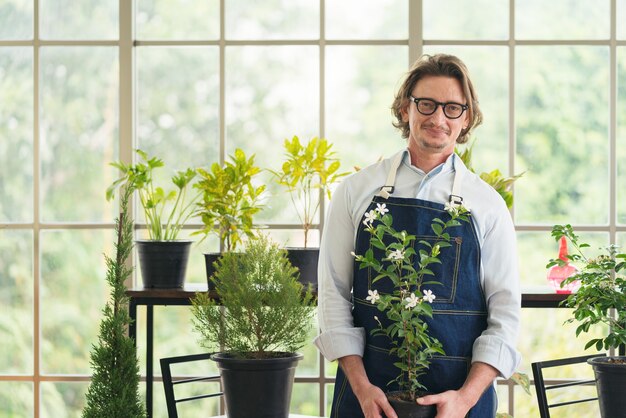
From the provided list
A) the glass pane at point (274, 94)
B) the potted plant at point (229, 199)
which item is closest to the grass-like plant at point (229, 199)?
the potted plant at point (229, 199)

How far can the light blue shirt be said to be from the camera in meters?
2.12

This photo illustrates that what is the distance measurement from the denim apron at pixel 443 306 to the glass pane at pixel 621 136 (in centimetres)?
191

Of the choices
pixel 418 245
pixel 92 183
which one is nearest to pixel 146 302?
pixel 92 183

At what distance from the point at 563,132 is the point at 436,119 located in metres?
1.89

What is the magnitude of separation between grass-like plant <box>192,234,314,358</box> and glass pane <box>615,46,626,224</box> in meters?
1.56

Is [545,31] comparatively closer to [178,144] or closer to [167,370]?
[178,144]

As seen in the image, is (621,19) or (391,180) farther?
(621,19)

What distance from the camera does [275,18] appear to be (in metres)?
3.90

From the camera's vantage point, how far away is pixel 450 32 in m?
3.86

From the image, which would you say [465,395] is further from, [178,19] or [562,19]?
[178,19]

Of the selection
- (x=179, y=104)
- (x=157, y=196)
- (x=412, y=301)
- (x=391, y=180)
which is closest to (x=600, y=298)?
(x=391, y=180)

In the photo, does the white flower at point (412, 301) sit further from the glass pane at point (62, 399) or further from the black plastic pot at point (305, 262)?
the glass pane at point (62, 399)

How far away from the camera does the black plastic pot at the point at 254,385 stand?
2904 millimetres

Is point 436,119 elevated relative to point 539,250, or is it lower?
elevated
